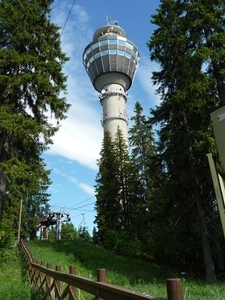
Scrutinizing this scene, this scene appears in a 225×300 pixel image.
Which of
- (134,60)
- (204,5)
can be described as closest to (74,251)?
(204,5)

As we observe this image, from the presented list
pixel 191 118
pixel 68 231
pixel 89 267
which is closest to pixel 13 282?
pixel 89 267

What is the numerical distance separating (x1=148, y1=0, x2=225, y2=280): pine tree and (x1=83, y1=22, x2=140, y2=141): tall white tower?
39.5m

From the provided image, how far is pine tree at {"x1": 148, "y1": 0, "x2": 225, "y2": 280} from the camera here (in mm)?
13820

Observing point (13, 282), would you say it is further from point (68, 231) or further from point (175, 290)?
point (68, 231)

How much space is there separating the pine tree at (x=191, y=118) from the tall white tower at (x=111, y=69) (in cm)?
3953

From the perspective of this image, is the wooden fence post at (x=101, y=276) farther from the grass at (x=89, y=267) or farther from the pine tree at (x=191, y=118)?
the pine tree at (x=191, y=118)

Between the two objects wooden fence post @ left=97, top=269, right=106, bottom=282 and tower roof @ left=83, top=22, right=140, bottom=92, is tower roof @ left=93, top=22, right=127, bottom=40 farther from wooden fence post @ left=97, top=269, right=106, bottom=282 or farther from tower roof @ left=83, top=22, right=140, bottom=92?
wooden fence post @ left=97, top=269, right=106, bottom=282

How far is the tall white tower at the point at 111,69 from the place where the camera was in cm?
5706

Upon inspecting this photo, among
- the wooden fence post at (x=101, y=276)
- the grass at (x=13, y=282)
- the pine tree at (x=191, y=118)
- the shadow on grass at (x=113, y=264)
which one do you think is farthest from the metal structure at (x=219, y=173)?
the shadow on grass at (x=113, y=264)

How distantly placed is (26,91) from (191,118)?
908 cm

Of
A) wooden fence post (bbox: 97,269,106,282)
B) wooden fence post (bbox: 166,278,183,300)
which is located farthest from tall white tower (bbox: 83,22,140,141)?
wooden fence post (bbox: 166,278,183,300)

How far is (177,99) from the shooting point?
14.3 metres

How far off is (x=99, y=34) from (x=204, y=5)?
58.1 metres

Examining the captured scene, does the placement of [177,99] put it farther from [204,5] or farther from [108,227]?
[108,227]
